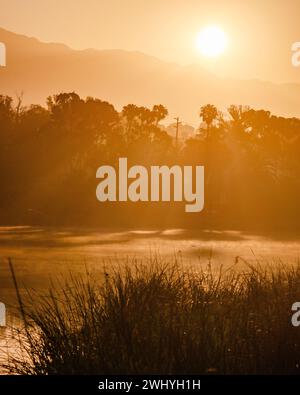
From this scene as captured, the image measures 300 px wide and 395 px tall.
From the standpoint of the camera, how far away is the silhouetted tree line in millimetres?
28906

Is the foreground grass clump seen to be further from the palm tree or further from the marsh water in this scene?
the palm tree

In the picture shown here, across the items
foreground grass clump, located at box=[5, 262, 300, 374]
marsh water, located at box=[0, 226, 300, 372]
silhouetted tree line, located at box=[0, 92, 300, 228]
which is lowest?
foreground grass clump, located at box=[5, 262, 300, 374]

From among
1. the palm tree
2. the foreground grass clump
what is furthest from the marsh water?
the foreground grass clump

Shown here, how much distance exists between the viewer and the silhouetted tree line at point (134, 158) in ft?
94.8

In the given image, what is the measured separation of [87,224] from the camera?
33.5 metres

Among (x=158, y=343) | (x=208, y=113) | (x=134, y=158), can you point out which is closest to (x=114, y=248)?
(x=208, y=113)

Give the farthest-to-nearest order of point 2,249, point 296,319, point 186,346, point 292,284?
point 2,249, point 292,284, point 296,319, point 186,346

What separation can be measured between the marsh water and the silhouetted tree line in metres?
1.05

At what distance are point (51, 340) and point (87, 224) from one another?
26917mm

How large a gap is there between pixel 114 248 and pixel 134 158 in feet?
16.5

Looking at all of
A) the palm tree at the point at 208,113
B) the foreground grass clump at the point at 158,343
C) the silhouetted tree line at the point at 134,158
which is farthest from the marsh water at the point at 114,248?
the foreground grass clump at the point at 158,343

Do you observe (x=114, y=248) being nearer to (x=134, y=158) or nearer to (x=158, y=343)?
(x=134, y=158)
